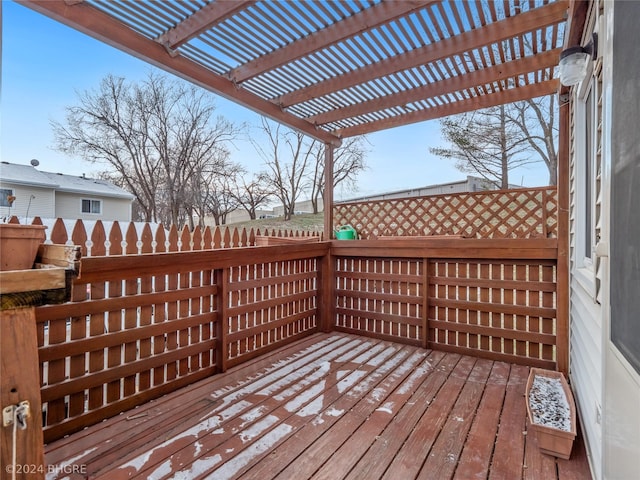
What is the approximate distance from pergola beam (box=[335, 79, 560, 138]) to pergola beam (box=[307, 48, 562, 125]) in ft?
1.44

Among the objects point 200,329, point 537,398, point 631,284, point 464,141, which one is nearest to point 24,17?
point 200,329

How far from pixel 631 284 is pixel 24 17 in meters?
5.92

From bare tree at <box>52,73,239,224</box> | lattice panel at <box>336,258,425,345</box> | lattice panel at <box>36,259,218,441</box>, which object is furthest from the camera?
bare tree at <box>52,73,239,224</box>

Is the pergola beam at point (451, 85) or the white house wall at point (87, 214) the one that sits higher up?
the pergola beam at point (451, 85)

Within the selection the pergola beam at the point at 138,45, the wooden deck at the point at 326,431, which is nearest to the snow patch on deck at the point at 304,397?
the wooden deck at the point at 326,431

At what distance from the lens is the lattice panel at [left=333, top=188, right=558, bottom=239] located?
10.5 feet

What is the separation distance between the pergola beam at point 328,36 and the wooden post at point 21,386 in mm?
2362

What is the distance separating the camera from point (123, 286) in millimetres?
2242

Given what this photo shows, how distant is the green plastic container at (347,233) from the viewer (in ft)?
14.2

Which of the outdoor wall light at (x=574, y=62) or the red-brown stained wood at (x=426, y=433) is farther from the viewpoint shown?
the outdoor wall light at (x=574, y=62)

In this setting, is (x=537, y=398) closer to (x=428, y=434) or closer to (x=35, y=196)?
(x=428, y=434)

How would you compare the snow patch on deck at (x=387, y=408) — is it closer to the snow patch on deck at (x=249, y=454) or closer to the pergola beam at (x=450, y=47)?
the snow patch on deck at (x=249, y=454)

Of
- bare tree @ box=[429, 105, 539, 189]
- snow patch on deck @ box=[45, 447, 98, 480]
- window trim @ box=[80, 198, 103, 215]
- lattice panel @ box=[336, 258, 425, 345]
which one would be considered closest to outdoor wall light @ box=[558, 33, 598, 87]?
lattice panel @ box=[336, 258, 425, 345]

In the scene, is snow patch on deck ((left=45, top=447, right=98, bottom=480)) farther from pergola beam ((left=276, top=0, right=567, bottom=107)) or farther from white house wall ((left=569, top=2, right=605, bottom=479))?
pergola beam ((left=276, top=0, right=567, bottom=107))
